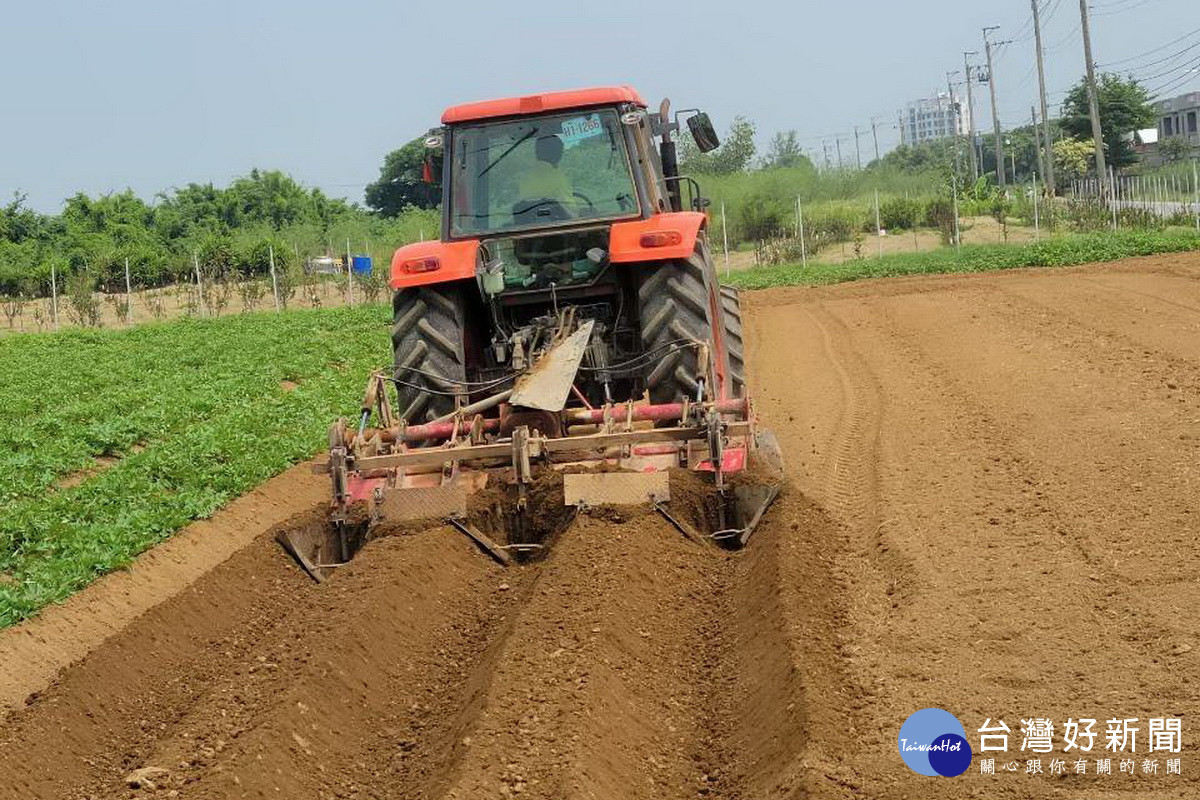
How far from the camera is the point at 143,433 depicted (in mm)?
12609

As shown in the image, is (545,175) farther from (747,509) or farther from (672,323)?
(747,509)

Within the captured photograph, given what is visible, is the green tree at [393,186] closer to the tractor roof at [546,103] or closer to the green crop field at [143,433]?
the green crop field at [143,433]

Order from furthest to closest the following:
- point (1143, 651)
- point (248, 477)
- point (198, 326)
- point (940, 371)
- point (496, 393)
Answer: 1. point (198, 326)
2. point (940, 371)
3. point (248, 477)
4. point (496, 393)
5. point (1143, 651)

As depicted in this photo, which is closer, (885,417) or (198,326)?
(885,417)

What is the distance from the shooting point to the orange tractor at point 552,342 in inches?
279

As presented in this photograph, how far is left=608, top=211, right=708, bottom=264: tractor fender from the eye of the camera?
25.4ft

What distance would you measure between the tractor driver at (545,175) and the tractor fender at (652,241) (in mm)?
594

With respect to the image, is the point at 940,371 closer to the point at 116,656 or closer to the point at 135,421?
the point at 135,421

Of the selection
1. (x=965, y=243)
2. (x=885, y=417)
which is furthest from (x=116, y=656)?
(x=965, y=243)

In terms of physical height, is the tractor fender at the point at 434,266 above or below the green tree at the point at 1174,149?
below

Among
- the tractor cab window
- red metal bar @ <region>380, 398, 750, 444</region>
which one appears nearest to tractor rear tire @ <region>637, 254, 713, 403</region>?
red metal bar @ <region>380, 398, 750, 444</region>

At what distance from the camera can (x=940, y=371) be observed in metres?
12.4

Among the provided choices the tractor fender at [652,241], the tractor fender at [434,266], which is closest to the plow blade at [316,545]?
the tractor fender at [434,266]

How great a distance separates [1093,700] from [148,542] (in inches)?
227
